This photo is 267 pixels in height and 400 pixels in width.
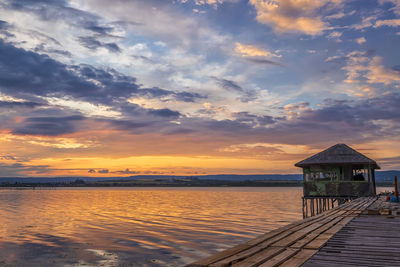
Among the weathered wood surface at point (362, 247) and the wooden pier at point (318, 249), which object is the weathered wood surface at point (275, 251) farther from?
the weathered wood surface at point (362, 247)

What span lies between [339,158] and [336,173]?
172 centimetres

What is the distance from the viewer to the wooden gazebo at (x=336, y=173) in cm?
3294

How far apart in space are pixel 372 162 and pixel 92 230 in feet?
84.7

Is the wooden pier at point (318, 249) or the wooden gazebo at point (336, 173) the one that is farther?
the wooden gazebo at point (336, 173)

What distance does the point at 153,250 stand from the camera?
68.6 ft

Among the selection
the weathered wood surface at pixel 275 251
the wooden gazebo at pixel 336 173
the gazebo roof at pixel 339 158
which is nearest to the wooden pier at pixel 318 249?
the weathered wood surface at pixel 275 251

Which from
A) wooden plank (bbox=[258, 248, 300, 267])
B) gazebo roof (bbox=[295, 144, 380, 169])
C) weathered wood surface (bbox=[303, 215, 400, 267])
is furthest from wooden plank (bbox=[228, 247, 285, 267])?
gazebo roof (bbox=[295, 144, 380, 169])

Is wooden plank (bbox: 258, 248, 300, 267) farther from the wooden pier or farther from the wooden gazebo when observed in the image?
the wooden gazebo

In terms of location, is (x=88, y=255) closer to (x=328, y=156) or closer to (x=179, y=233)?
(x=179, y=233)

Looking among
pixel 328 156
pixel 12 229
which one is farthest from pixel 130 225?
pixel 328 156

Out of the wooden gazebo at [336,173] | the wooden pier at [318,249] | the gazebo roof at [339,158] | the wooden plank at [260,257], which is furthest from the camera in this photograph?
the wooden gazebo at [336,173]

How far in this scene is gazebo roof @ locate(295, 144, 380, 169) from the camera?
107ft

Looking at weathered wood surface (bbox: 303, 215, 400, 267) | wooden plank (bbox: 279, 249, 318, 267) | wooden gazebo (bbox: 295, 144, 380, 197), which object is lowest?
weathered wood surface (bbox: 303, 215, 400, 267)

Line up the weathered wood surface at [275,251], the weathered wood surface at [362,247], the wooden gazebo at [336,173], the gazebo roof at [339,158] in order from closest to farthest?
the weathered wood surface at [275,251], the weathered wood surface at [362,247], the gazebo roof at [339,158], the wooden gazebo at [336,173]
